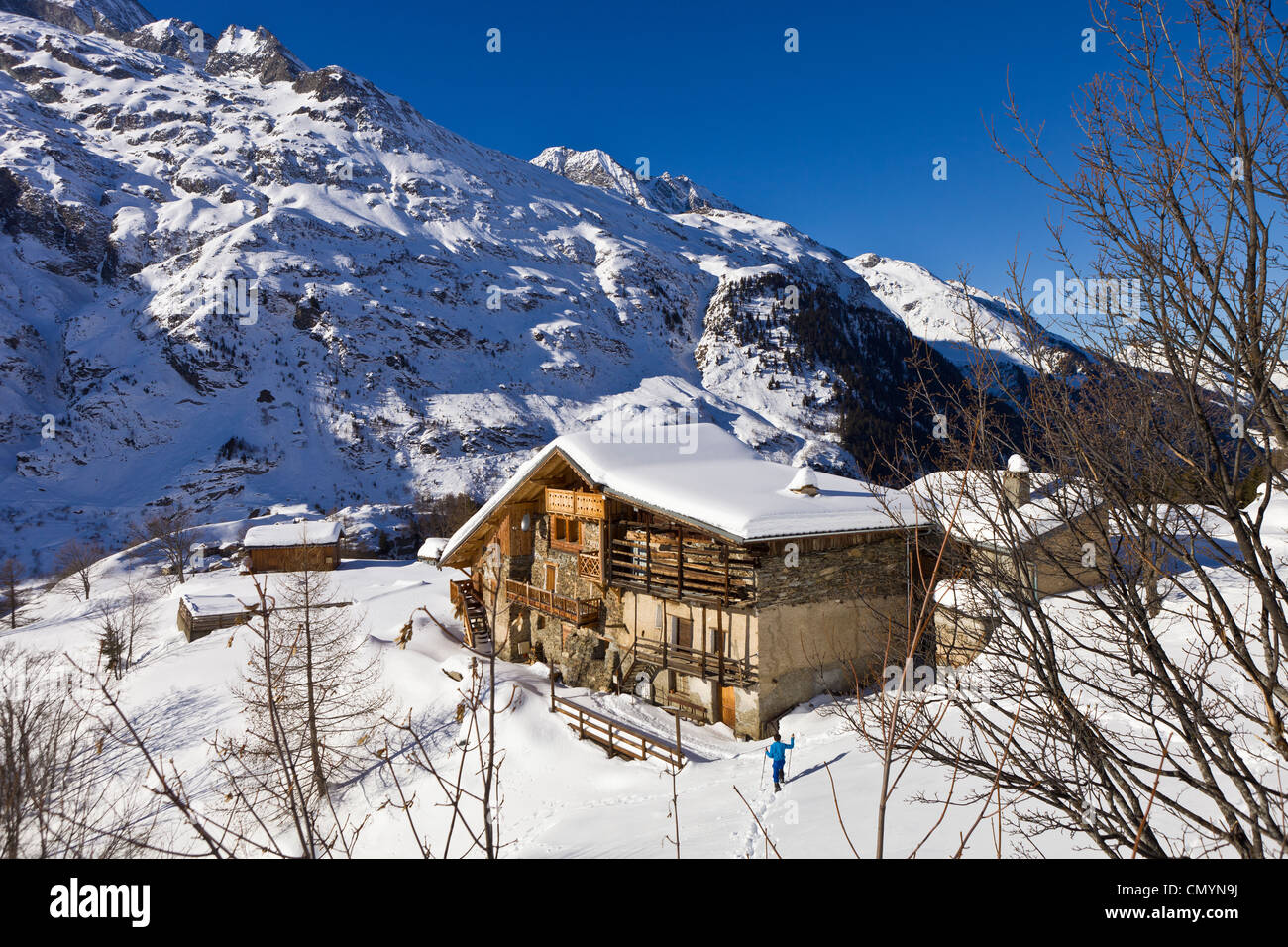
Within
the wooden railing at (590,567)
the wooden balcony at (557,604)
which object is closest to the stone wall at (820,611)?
the wooden railing at (590,567)

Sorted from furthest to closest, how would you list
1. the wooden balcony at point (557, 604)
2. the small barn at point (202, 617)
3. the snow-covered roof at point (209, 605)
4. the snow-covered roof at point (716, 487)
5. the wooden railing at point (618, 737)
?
the snow-covered roof at point (209, 605) → the small barn at point (202, 617) → the wooden balcony at point (557, 604) → the snow-covered roof at point (716, 487) → the wooden railing at point (618, 737)

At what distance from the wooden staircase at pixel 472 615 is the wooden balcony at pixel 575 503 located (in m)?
4.72

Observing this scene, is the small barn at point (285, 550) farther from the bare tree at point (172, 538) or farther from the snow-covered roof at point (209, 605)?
the snow-covered roof at point (209, 605)

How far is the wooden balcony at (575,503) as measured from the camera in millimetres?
16078

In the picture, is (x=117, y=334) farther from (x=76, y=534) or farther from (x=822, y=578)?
(x=822, y=578)

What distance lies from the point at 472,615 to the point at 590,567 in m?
6.94

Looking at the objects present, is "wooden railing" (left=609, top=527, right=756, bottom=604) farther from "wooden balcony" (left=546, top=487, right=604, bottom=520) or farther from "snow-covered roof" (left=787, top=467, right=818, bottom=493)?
"snow-covered roof" (left=787, top=467, right=818, bottom=493)

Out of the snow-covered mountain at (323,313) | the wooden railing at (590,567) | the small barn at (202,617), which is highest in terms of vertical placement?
the snow-covered mountain at (323,313)

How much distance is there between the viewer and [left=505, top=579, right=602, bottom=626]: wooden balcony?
17.2 m

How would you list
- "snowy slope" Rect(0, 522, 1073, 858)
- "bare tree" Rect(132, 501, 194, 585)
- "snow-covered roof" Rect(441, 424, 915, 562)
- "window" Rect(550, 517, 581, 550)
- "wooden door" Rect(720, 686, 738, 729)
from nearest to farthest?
"snowy slope" Rect(0, 522, 1073, 858) < "snow-covered roof" Rect(441, 424, 915, 562) < "wooden door" Rect(720, 686, 738, 729) < "window" Rect(550, 517, 581, 550) < "bare tree" Rect(132, 501, 194, 585)

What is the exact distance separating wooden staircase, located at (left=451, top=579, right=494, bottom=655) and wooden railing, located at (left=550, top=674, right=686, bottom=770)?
6.92 m

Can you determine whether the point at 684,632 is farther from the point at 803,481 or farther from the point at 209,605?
the point at 209,605

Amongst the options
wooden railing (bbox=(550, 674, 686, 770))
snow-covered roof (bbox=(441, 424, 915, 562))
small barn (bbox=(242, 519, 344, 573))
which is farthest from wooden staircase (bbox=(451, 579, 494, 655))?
small barn (bbox=(242, 519, 344, 573))
